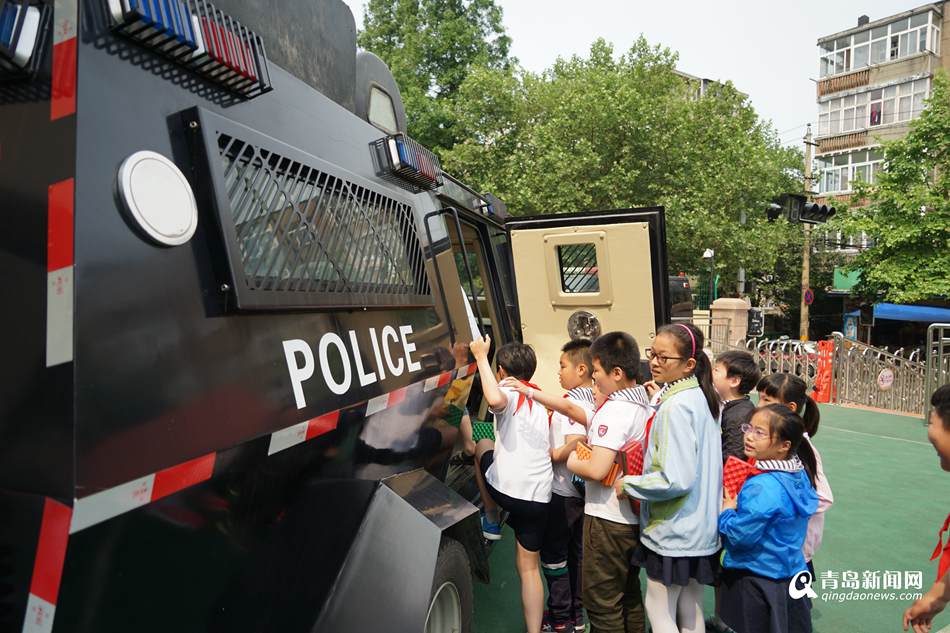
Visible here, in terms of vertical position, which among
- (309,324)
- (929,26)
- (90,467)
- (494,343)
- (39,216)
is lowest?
(494,343)

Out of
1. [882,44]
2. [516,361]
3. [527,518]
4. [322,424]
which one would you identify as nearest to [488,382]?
[516,361]

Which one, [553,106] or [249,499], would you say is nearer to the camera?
[249,499]

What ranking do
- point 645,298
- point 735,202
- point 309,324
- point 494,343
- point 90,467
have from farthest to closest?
point 735,202
point 645,298
point 494,343
point 309,324
point 90,467

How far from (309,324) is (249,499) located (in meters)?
0.52

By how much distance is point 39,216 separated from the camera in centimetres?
128

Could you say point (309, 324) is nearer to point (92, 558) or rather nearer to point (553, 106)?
point (92, 558)

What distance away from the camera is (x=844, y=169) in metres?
32.1

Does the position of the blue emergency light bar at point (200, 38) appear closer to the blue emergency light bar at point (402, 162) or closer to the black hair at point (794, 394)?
the blue emergency light bar at point (402, 162)

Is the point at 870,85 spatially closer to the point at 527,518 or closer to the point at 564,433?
the point at 564,433

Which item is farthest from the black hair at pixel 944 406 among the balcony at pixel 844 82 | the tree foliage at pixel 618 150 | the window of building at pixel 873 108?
the balcony at pixel 844 82

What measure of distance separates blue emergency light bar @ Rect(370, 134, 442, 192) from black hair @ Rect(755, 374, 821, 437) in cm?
205

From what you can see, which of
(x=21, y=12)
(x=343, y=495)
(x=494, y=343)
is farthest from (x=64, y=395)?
(x=494, y=343)

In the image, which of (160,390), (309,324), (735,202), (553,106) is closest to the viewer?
(160,390)

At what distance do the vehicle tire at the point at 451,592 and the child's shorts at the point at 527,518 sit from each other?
1.43ft
